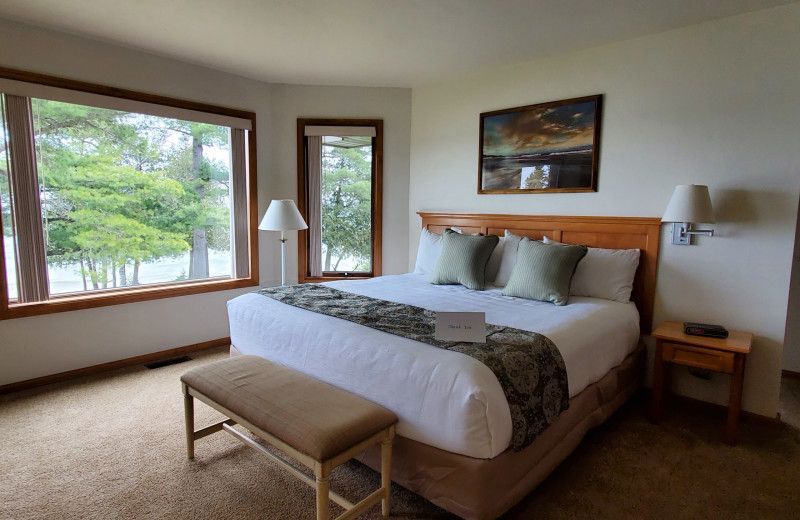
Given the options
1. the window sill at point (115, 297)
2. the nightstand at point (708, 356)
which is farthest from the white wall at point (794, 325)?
the window sill at point (115, 297)

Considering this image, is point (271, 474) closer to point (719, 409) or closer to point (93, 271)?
point (93, 271)

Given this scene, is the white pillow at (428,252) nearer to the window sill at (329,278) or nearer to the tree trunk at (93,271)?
the window sill at (329,278)

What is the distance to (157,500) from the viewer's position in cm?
190

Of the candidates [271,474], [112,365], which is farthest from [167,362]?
[271,474]

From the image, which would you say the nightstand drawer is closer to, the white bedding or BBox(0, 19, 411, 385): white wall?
the white bedding

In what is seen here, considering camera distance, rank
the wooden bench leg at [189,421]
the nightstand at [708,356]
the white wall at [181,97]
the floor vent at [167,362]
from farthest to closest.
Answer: the floor vent at [167,362]
the white wall at [181,97]
the nightstand at [708,356]
the wooden bench leg at [189,421]

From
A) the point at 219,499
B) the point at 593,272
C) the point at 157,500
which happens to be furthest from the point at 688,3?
the point at 157,500

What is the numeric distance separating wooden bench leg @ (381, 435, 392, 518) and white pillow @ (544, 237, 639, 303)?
1831mm

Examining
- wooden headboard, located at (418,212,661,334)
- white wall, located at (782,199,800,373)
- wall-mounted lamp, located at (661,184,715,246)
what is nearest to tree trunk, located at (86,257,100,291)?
wooden headboard, located at (418,212,661,334)

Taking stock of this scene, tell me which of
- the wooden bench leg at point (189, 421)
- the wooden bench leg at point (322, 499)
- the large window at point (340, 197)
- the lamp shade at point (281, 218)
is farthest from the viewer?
the large window at point (340, 197)

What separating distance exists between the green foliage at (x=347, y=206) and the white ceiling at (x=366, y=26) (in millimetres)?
978

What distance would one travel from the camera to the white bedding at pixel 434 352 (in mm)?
1622

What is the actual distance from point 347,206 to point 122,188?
1.99 metres

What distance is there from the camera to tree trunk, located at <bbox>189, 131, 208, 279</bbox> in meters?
3.95
